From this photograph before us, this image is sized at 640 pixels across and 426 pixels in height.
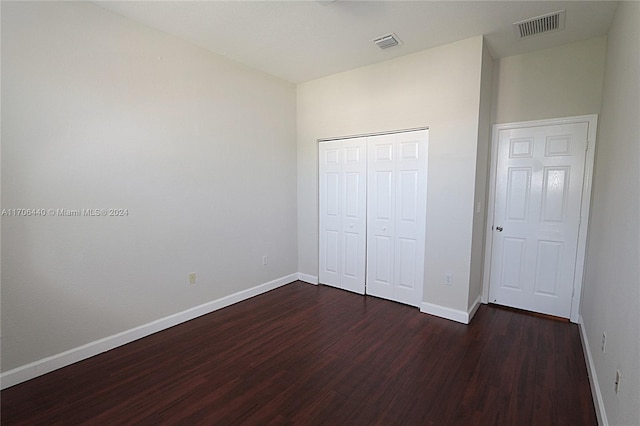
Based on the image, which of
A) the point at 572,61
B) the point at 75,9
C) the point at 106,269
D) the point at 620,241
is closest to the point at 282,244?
the point at 106,269

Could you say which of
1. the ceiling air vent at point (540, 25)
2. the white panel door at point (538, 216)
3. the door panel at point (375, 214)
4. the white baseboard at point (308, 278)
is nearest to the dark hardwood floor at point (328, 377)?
the white panel door at point (538, 216)

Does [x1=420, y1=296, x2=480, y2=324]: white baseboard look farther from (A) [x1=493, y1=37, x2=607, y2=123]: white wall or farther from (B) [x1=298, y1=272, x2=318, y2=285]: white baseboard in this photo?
(A) [x1=493, y1=37, x2=607, y2=123]: white wall

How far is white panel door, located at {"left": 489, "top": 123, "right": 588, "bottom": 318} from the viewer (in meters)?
2.92

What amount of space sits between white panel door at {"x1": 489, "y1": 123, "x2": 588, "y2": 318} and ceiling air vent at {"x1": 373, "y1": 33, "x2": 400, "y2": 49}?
5.22 ft

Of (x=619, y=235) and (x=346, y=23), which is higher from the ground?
(x=346, y=23)

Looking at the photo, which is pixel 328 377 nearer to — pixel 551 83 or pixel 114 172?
pixel 114 172

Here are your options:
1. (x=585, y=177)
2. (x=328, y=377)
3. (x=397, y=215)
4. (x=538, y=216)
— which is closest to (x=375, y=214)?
(x=397, y=215)

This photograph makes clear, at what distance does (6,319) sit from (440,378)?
3.09m

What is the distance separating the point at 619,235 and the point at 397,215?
194 centimetres

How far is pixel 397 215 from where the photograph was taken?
3393 mm

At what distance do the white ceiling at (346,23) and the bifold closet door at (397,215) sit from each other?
1005mm

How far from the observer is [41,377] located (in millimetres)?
2090

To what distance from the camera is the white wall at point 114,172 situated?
1.99m

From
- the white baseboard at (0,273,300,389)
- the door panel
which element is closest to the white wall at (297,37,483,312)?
the door panel
